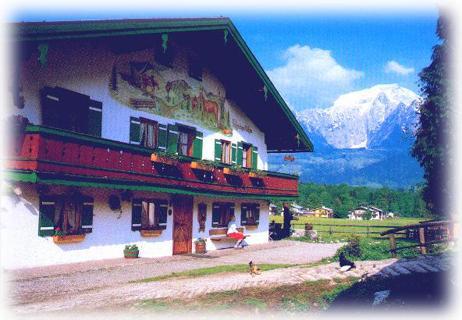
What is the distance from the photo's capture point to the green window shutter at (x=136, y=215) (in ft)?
62.5

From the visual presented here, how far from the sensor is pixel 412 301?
1081 centimetres

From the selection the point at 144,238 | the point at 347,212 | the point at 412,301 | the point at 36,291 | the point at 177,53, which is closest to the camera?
the point at 412,301

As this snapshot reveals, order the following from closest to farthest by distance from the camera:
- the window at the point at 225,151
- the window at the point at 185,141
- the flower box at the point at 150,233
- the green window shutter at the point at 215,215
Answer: the flower box at the point at 150,233, the window at the point at 185,141, the green window shutter at the point at 215,215, the window at the point at 225,151

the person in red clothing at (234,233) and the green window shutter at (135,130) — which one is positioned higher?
the green window shutter at (135,130)

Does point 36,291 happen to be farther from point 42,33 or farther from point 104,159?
point 42,33

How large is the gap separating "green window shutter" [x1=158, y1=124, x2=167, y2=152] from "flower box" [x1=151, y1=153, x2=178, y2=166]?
145cm

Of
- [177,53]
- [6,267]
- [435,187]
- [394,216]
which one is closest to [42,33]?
[6,267]

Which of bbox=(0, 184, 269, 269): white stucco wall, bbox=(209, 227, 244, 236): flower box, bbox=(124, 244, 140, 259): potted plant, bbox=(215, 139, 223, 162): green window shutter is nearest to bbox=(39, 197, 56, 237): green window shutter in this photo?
bbox=(0, 184, 269, 269): white stucco wall

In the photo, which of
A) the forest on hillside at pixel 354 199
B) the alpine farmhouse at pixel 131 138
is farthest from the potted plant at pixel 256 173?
the forest on hillside at pixel 354 199

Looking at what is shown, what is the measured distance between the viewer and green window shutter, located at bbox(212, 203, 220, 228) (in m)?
24.2

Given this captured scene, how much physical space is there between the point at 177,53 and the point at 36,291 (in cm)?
1306

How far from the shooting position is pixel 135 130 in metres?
19.3

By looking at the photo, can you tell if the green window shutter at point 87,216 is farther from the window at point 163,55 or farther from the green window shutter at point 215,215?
Result: the green window shutter at point 215,215

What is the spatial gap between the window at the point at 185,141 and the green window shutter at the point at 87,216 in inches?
234
